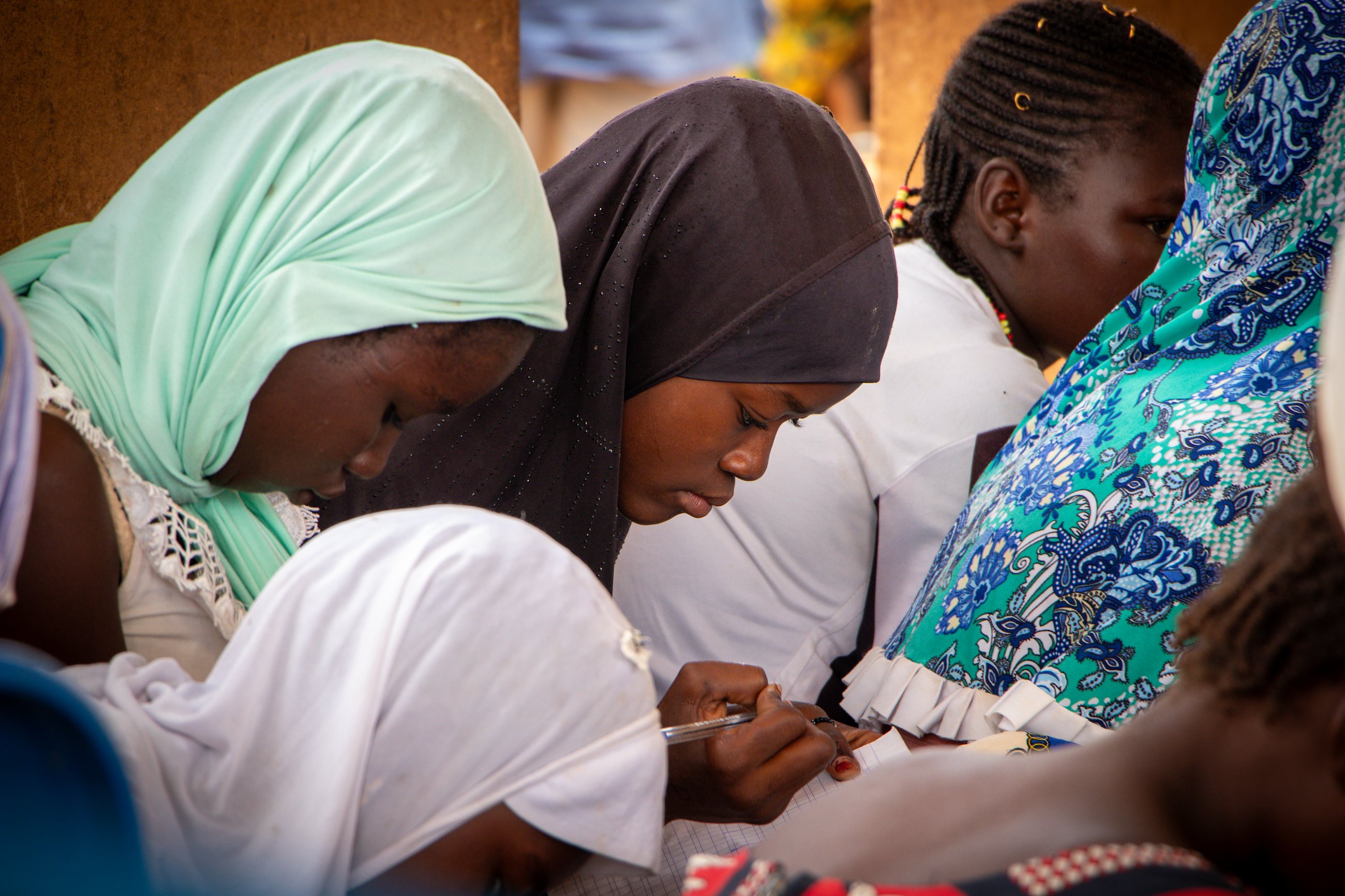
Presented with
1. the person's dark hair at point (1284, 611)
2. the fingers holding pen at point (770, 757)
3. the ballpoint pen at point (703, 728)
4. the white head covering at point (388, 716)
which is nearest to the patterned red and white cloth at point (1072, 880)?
the person's dark hair at point (1284, 611)

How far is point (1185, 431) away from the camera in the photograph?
1.64 meters

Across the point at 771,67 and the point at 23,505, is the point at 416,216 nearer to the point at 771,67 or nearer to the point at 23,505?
the point at 23,505

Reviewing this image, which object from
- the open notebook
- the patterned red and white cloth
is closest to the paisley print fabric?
the open notebook

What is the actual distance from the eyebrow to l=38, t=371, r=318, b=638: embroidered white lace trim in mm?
940

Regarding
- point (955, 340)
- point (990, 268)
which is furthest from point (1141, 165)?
point (955, 340)

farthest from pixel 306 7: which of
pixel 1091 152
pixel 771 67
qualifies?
pixel 771 67

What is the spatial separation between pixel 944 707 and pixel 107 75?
69.7 inches

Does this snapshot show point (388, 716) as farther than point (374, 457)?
No

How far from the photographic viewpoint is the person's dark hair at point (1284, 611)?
3.21 feet

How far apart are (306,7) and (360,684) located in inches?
73.6

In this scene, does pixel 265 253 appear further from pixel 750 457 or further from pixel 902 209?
pixel 902 209

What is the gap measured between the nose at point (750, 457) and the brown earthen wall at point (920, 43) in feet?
7.13

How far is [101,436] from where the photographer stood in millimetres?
1472

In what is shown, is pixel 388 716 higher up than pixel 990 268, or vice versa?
pixel 388 716
